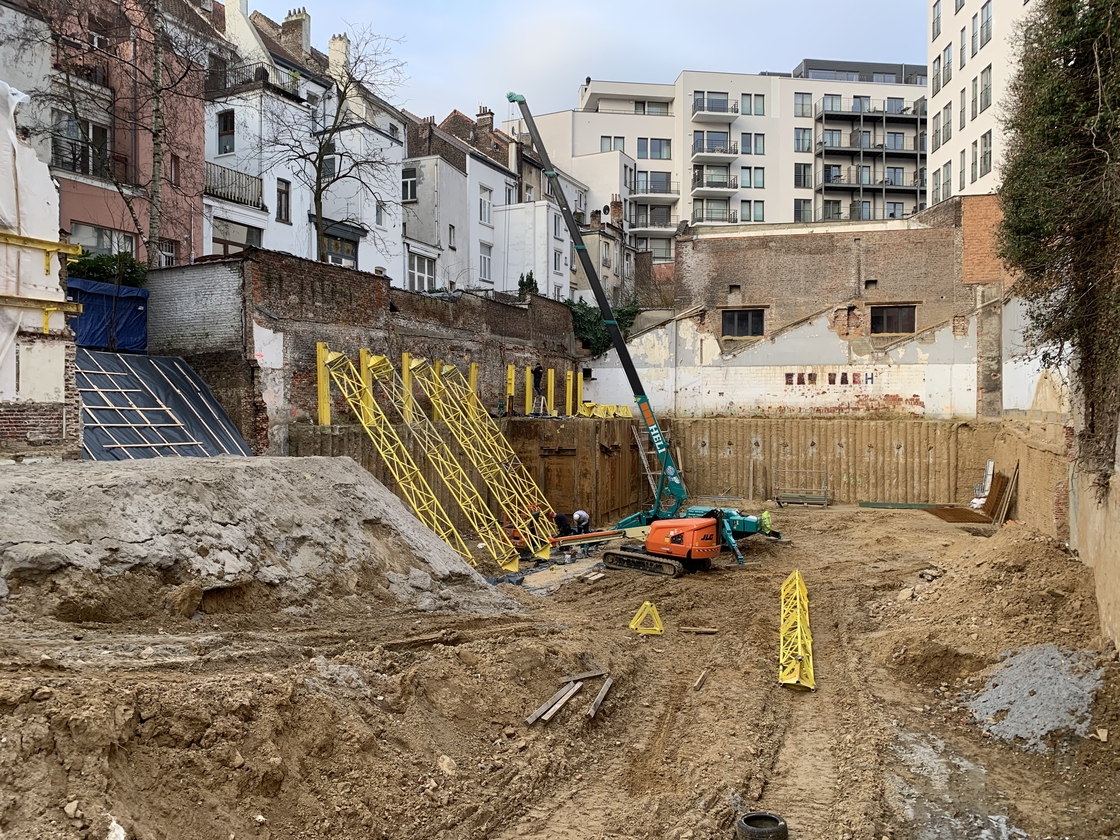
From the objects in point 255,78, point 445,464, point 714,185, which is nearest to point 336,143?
point 255,78

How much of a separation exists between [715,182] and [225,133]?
37.3 meters

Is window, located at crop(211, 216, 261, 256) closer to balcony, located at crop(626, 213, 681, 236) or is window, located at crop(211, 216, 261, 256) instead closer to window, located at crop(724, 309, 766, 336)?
window, located at crop(724, 309, 766, 336)

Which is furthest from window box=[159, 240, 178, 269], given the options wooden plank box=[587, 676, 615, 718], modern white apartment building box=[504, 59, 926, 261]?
modern white apartment building box=[504, 59, 926, 261]

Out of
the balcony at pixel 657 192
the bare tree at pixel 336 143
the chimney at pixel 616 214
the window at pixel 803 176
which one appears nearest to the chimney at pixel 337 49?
the bare tree at pixel 336 143

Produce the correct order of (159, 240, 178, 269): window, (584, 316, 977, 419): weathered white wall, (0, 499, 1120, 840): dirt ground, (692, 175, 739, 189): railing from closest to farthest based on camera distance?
(0, 499, 1120, 840): dirt ground < (159, 240, 178, 269): window < (584, 316, 977, 419): weathered white wall < (692, 175, 739, 189): railing

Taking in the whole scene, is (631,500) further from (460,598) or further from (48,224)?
(48,224)

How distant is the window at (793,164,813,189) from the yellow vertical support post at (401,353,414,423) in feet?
150

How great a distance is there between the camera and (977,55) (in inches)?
1443

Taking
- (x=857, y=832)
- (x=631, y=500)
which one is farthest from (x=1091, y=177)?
(x=631, y=500)

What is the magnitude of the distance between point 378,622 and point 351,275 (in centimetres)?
1095

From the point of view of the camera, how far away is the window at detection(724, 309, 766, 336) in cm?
3192

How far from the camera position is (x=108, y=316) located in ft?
51.3

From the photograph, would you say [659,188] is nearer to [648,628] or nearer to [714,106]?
[714,106]

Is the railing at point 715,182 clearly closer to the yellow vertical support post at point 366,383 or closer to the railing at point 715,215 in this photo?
the railing at point 715,215
